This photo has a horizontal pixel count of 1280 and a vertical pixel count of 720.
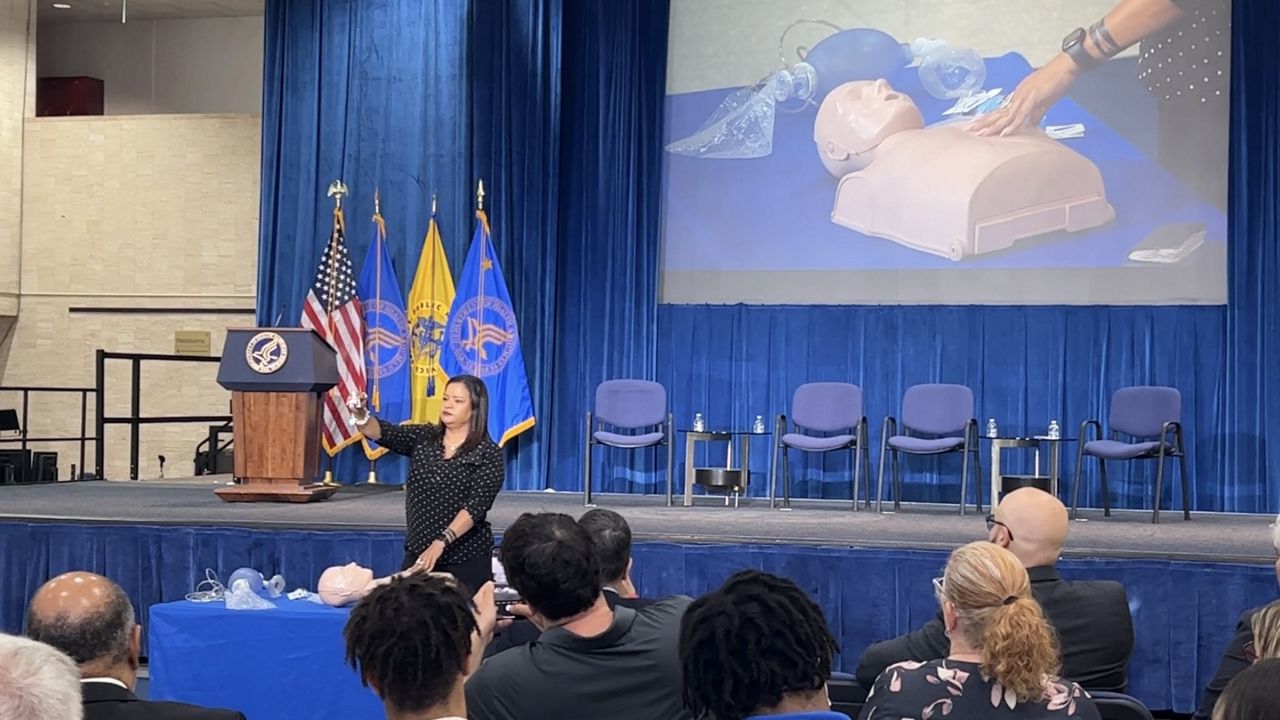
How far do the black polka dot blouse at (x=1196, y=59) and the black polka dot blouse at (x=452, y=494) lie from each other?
18.7 ft

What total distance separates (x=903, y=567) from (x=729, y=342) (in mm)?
3702

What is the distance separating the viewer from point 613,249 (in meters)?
9.20

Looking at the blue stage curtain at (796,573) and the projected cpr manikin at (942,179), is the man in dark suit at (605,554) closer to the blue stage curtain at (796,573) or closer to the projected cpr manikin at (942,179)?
the blue stage curtain at (796,573)

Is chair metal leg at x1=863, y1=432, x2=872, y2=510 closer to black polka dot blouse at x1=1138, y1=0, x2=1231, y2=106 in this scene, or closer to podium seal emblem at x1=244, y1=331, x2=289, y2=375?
black polka dot blouse at x1=1138, y1=0, x2=1231, y2=106

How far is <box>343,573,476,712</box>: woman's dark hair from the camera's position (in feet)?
6.35

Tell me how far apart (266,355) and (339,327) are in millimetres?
1928

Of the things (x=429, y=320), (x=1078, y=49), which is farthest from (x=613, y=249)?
(x=1078, y=49)

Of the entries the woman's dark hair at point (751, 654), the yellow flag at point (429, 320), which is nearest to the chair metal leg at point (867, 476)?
the yellow flag at point (429, 320)

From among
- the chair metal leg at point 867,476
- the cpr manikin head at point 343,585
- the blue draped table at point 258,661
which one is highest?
the chair metal leg at point 867,476

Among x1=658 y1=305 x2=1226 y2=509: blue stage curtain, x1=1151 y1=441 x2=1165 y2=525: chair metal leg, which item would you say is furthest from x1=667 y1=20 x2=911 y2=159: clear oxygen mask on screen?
x1=1151 y1=441 x2=1165 y2=525: chair metal leg

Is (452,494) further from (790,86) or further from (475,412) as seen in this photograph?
(790,86)

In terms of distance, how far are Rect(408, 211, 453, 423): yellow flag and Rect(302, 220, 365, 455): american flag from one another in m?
0.35

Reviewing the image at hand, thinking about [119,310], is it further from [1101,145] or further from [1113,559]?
[1113,559]

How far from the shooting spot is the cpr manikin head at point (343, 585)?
4293 mm
